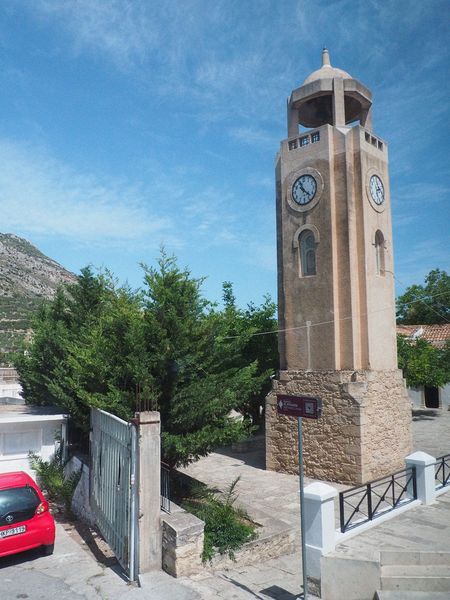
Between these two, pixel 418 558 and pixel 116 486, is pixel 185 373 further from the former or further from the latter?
pixel 418 558

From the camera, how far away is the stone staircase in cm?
695

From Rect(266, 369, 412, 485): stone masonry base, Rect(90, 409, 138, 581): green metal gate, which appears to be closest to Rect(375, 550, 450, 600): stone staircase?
Rect(90, 409, 138, 581): green metal gate

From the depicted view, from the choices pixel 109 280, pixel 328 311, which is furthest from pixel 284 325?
pixel 109 280

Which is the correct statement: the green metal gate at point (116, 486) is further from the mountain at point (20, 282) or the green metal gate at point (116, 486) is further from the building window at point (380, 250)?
the mountain at point (20, 282)

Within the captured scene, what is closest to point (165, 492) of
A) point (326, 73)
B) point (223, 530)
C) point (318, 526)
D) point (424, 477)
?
point (223, 530)

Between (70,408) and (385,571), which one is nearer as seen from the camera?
(385,571)

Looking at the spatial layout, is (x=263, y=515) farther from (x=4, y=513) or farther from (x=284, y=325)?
(x=284, y=325)

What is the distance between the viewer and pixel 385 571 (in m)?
7.33

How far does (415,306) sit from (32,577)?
4546 cm

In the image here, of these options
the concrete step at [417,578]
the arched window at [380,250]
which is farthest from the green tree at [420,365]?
the concrete step at [417,578]

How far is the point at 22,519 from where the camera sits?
8.32 m

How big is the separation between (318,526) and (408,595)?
5.06ft

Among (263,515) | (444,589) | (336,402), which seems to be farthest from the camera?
(336,402)

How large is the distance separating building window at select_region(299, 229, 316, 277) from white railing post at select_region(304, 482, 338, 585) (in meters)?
9.52
